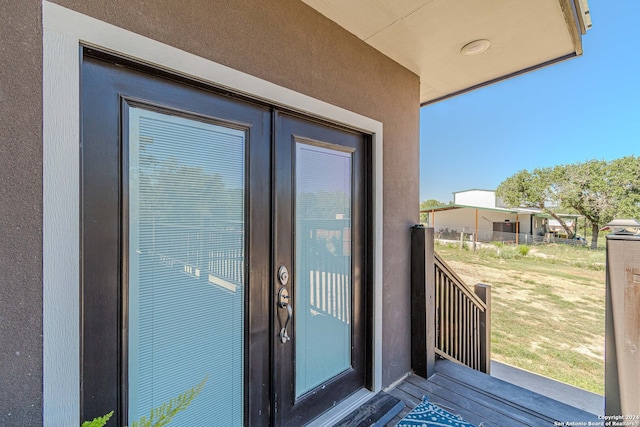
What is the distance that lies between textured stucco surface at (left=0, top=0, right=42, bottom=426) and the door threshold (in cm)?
149

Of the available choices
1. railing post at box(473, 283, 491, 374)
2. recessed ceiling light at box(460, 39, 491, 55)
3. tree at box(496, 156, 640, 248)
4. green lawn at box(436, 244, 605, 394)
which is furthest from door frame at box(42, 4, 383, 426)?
tree at box(496, 156, 640, 248)

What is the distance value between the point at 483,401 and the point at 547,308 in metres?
5.97

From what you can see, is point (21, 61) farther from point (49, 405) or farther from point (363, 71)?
point (363, 71)

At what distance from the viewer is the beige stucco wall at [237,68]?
90 cm

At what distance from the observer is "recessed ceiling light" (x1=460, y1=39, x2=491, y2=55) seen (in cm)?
204

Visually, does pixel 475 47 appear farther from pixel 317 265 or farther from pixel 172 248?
pixel 172 248

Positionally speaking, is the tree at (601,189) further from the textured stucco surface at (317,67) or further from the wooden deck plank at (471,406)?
the textured stucco surface at (317,67)

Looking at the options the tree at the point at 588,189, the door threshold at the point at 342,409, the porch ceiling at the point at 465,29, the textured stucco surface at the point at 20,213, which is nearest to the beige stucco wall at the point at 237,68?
the textured stucco surface at the point at 20,213

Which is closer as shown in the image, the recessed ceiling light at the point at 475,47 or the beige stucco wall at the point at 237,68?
the beige stucco wall at the point at 237,68

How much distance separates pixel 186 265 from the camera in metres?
1.33

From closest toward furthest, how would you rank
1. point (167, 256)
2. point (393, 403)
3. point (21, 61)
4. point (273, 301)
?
point (21, 61), point (167, 256), point (273, 301), point (393, 403)

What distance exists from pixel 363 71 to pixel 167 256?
1.85 meters

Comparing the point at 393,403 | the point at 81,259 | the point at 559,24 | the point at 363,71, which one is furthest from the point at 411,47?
the point at 393,403

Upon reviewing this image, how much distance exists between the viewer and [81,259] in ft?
3.43
